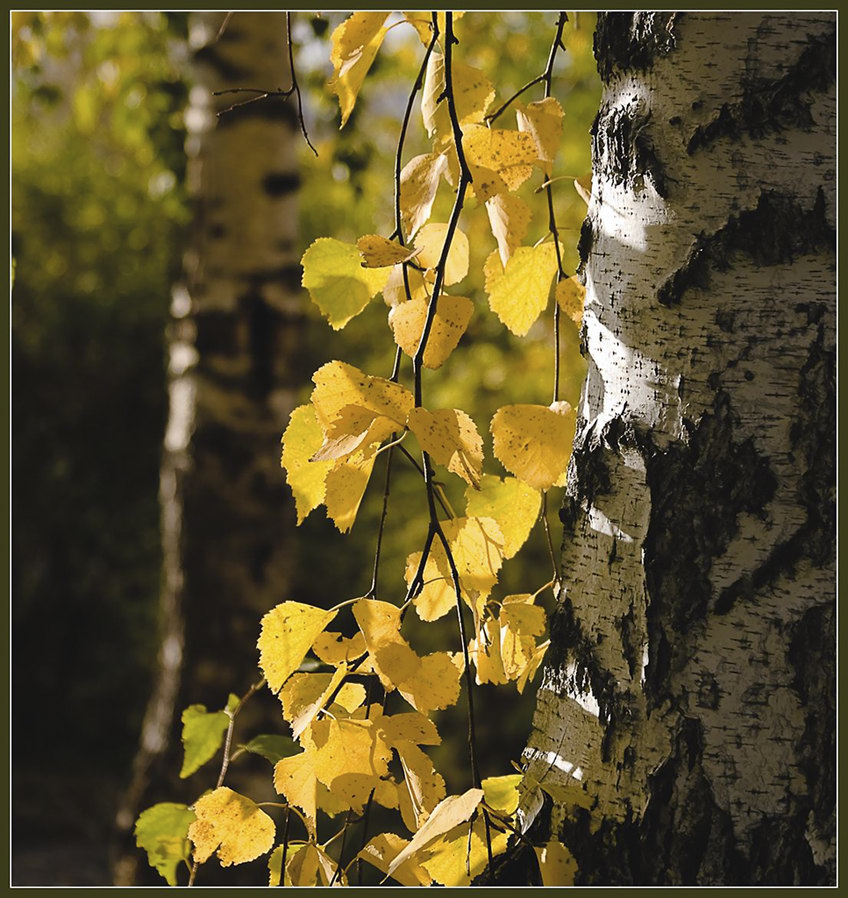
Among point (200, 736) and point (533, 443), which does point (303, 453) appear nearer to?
point (533, 443)

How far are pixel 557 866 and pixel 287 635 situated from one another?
0.21m

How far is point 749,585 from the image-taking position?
548mm

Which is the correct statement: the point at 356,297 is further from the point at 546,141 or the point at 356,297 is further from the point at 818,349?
the point at 818,349

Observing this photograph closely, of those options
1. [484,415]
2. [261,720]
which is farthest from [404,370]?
[261,720]

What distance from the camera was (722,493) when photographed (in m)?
0.55

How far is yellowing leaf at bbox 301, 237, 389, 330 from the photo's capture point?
674 mm

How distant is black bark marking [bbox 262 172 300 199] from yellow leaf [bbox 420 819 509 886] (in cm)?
143

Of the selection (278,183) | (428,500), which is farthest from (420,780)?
(278,183)

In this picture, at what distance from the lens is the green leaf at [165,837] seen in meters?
0.82

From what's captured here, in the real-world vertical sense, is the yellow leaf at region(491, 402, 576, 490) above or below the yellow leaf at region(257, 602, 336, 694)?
above

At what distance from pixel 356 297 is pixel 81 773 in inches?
116

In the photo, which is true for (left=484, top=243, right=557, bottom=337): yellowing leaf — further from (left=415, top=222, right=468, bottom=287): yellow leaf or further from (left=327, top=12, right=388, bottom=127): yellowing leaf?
(left=327, top=12, right=388, bottom=127): yellowing leaf

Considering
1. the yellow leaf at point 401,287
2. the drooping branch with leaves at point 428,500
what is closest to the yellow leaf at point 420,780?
the drooping branch with leaves at point 428,500

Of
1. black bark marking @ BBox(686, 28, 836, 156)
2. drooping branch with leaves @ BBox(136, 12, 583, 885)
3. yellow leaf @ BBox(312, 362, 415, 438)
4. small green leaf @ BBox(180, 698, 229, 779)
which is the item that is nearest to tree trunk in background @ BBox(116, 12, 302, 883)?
small green leaf @ BBox(180, 698, 229, 779)
